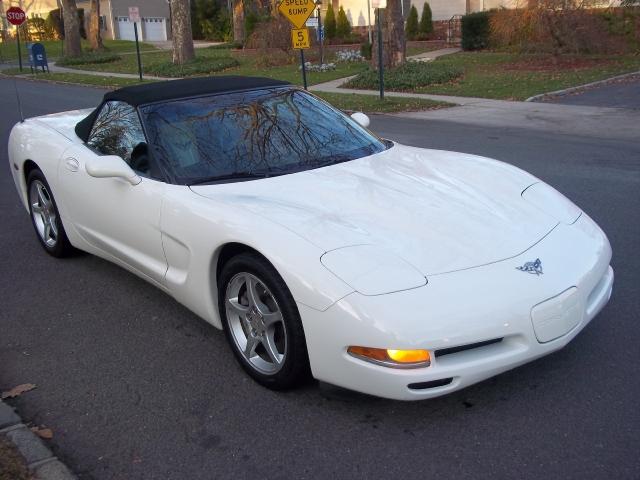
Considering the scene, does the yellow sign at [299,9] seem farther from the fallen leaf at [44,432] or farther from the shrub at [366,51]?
the shrub at [366,51]

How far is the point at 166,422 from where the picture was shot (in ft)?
10.3

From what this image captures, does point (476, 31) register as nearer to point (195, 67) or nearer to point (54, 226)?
point (195, 67)

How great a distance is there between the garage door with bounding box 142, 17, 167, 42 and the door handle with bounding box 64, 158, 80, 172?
5183cm

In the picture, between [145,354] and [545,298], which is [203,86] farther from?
[545,298]

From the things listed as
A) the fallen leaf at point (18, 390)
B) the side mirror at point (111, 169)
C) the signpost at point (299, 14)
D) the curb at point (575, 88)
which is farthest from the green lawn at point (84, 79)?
the fallen leaf at point (18, 390)

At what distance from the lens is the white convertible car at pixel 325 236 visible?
110 inches

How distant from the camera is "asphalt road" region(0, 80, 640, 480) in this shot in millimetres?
2750

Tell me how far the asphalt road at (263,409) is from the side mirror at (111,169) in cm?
90

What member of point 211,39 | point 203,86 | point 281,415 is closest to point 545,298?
point 281,415

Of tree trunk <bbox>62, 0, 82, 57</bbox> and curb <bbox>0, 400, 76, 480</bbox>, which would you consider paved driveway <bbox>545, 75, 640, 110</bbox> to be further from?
tree trunk <bbox>62, 0, 82, 57</bbox>

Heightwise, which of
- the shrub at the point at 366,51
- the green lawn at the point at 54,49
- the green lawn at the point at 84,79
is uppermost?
the green lawn at the point at 54,49

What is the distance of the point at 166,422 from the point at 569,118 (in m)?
11.3

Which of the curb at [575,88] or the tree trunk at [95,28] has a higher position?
the tree trunk at [95,28]

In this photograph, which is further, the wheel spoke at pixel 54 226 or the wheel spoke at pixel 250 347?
the wheel spoke at pixel 54 226
